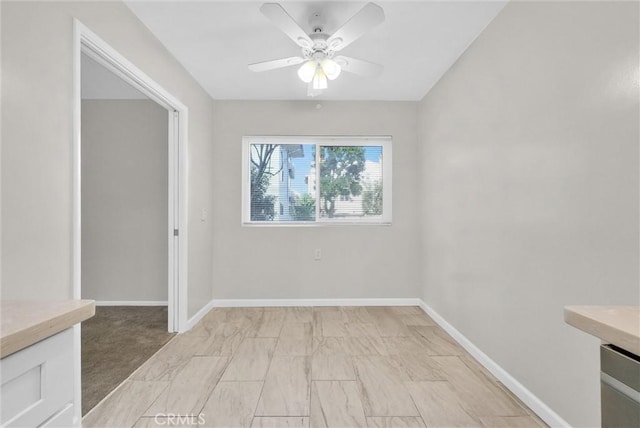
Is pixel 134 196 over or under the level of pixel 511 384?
over

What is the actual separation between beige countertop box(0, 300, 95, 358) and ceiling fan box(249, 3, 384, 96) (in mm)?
1596

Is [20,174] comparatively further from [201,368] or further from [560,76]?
[560,76]

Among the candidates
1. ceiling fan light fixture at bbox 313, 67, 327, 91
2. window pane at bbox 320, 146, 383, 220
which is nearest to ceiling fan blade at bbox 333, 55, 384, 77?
ceiling fan light fixture at bbox 313, 67, 327, 91

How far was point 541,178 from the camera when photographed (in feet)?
5.79

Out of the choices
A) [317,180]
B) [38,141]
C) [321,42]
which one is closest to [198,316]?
[317,180]

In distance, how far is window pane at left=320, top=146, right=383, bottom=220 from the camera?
3994mm

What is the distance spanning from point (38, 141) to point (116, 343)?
1.98 meters

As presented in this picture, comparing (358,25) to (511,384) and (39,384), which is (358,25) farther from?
(511,384)

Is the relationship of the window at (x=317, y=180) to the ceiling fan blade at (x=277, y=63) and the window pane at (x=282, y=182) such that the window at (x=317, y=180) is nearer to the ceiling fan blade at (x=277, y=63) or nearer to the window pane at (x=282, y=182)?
the window pane at (x=282, y=182)

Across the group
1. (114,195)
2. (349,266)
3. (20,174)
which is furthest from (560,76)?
(114,195)

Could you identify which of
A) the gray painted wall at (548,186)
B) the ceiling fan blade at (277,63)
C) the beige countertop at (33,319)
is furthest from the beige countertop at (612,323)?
the ceiling fan blade at (277,63)

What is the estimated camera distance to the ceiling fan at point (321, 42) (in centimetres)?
178

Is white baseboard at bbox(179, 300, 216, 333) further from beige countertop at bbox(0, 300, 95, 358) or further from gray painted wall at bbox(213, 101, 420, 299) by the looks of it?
beige countertop at bbox(0, 300, 95, 358)

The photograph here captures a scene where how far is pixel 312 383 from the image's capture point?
82.9 inches
